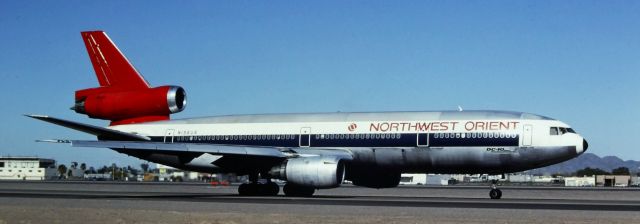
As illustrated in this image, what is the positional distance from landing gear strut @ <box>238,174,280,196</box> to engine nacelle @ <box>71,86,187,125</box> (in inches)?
246

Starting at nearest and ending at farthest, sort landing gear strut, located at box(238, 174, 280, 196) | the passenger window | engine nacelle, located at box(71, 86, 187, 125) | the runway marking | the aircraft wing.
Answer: the runway marking
the aircraft wing
the passenger window
landing gear strut, located at box(238, 174, 280, 196)
engine nacelle, located at box(71, 86, 187, 125)

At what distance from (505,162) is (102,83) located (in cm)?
2068

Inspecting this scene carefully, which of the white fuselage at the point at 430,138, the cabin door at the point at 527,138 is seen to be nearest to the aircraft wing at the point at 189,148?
the white fuselage at the point at 430,138

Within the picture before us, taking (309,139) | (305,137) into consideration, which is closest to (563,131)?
(309,139)

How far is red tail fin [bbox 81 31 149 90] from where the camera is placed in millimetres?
42188

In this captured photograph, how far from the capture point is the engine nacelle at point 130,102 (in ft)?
135

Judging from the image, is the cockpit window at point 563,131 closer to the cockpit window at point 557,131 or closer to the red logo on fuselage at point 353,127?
the cockpit window at point 557,131

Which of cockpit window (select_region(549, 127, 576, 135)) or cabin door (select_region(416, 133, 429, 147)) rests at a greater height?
cockpit window (select_region(549, 127, 576, 135))

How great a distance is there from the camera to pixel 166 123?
42188 mm

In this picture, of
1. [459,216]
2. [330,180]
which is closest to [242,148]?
[330,180]

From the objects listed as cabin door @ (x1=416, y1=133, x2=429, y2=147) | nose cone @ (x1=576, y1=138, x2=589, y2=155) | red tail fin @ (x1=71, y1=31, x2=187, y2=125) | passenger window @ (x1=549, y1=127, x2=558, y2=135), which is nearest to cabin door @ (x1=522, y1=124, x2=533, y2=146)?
passenger window @ (x1=549, y1=127, x2=558, y2=135)

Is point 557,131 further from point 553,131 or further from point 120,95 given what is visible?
point 120,95

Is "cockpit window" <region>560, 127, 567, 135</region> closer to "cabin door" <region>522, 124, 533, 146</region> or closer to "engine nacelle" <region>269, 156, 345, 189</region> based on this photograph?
"cabin door" <region>522, 124, 533, 146</region>

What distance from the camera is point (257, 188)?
123 ft
